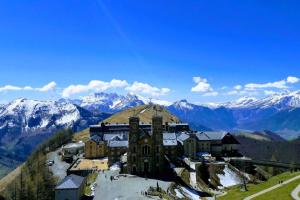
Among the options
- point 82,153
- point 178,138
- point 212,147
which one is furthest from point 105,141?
point 212,147

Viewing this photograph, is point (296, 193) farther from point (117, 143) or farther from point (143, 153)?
point (117, 143)

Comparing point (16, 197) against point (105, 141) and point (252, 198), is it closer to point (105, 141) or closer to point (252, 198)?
point (105, 141)

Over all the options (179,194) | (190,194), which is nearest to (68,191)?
(179,194)

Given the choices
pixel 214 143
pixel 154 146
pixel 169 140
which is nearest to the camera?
pixel 154 146

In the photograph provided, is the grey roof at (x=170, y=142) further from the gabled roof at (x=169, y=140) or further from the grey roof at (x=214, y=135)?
the grey roof at (x=214, y=135)

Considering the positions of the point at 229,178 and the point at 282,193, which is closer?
the point at 282,193
